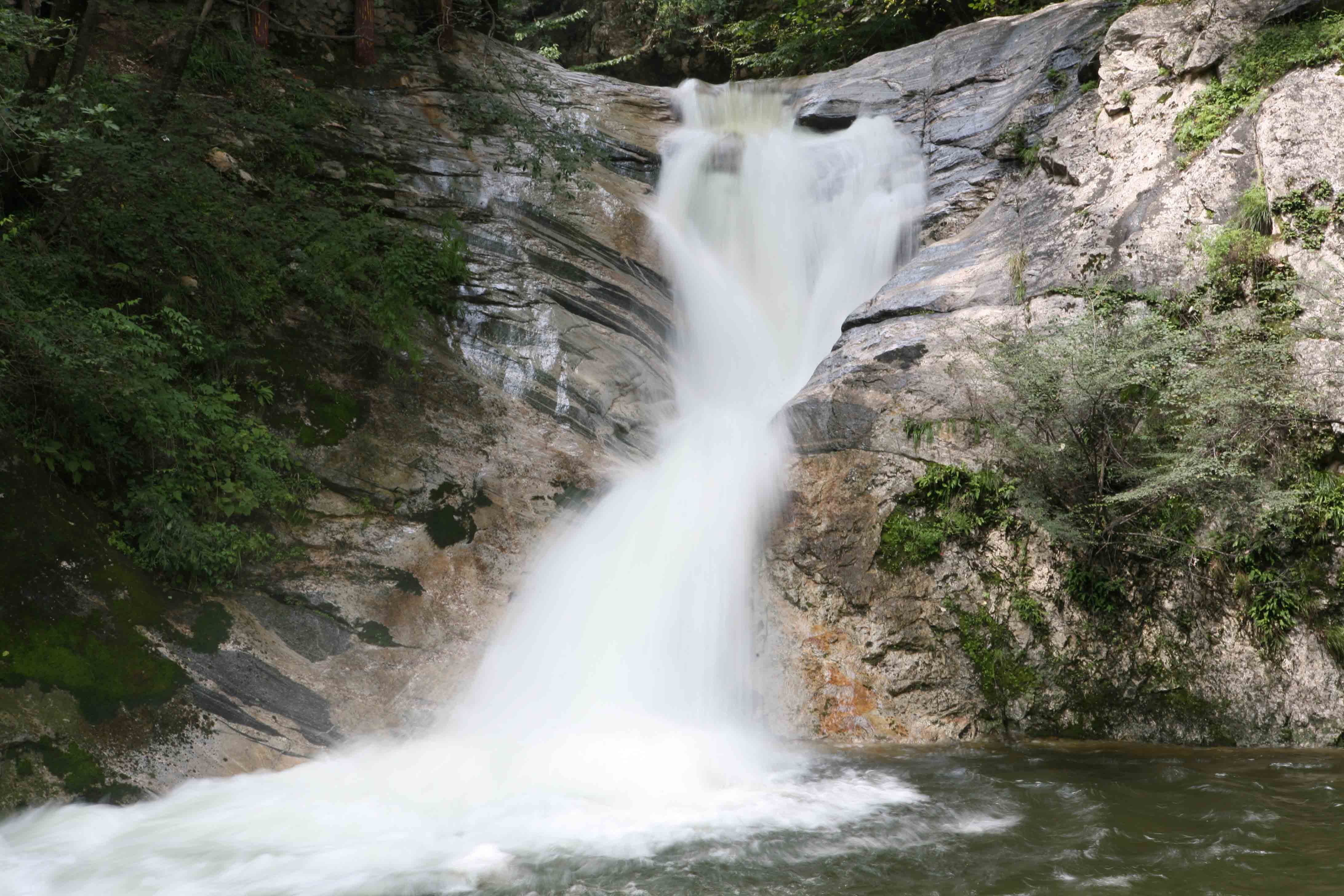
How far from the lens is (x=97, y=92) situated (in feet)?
26.1

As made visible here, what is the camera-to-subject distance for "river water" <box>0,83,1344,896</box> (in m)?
5.01

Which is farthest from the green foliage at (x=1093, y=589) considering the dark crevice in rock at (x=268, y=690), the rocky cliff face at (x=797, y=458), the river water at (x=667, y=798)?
the dark crevice in rock at (x=268, y=690)

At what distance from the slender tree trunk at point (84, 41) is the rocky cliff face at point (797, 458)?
9.61ft

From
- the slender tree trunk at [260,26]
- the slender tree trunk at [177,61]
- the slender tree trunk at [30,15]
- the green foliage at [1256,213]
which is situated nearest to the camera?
the slender tree trunk at [30,15]

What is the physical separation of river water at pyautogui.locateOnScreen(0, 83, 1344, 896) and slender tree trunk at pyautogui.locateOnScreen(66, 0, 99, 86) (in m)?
5.76

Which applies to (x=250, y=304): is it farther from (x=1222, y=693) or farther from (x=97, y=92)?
(x=1222, y=693)

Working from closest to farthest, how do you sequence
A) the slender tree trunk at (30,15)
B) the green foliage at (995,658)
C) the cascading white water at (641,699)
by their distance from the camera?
1. the cascading white water at (641,699)
2. the slender tree trunk at (30,15)
3. the green foliage at (995,658)

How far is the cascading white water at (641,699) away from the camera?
5371 mm

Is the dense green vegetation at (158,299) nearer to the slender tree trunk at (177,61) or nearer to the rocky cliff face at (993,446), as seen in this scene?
the slender tree trunk at (177,61)

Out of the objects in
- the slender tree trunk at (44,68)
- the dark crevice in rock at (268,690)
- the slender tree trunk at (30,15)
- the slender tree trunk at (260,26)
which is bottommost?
the dark crevice in rock at (268,690)

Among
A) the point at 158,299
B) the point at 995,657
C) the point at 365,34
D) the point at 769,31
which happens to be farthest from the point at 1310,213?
the point at 769,31

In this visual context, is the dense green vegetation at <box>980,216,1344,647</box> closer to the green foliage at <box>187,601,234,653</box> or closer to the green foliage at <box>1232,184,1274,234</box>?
the green foliage at <box>1232,184,1274,234</box>

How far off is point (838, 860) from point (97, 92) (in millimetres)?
8747

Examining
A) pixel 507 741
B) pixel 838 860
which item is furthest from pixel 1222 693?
pixel 507 741
